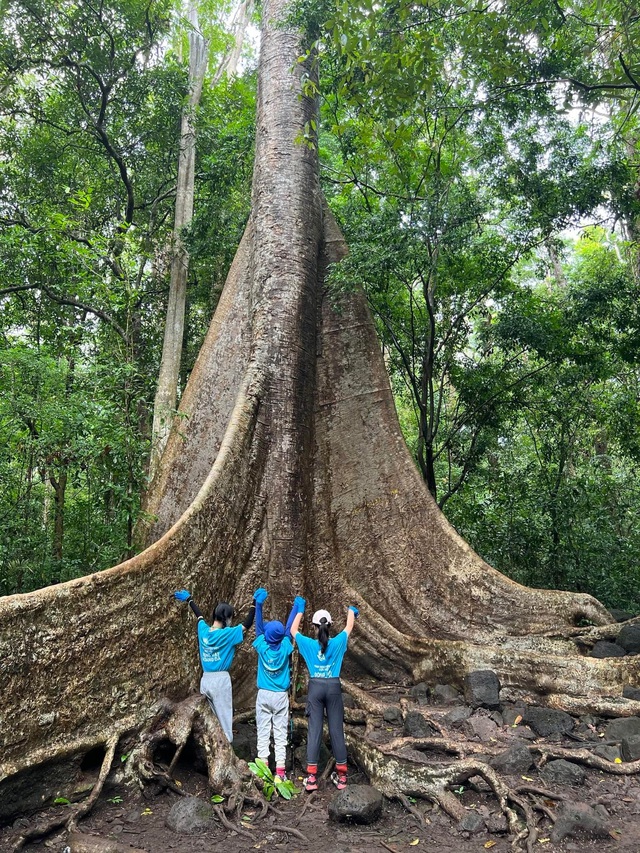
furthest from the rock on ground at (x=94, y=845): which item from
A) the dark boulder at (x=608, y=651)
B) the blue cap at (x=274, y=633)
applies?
the dark boulder at (x=608, y=651)

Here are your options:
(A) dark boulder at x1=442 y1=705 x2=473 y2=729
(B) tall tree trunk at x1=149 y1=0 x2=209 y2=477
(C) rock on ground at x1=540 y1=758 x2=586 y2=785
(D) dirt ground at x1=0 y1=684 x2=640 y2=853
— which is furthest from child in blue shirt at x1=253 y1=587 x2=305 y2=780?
(B) tall tree trunk at x1=149 y1=0 x2=209 y2=477

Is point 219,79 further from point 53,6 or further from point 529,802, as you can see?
point 529,802

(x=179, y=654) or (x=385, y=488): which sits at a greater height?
(x=385, y=488)

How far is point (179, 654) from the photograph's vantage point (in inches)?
170

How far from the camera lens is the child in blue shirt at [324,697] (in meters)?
3.99

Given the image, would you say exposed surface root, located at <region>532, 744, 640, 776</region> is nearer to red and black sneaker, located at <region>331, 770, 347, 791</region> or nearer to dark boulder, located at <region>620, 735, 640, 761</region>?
dark boulder, located at <region>620, 735, 640, 761</region>

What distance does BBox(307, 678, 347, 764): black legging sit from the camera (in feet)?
13.2

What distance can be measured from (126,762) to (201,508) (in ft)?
5.86

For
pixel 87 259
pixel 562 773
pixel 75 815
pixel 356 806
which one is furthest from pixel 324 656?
pixel 87 259

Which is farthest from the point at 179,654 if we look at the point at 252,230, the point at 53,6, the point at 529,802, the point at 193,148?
the point at 53,6

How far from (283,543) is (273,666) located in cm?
133

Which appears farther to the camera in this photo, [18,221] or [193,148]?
[193,148]

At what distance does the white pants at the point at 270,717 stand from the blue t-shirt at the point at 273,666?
4 centimetres

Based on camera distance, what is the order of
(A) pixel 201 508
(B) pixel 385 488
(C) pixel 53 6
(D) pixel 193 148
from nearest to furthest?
(A) pixel 201 508 → (B) pixel 385 488 → (C) pixel 53 6 → (D) pixel 193 148
